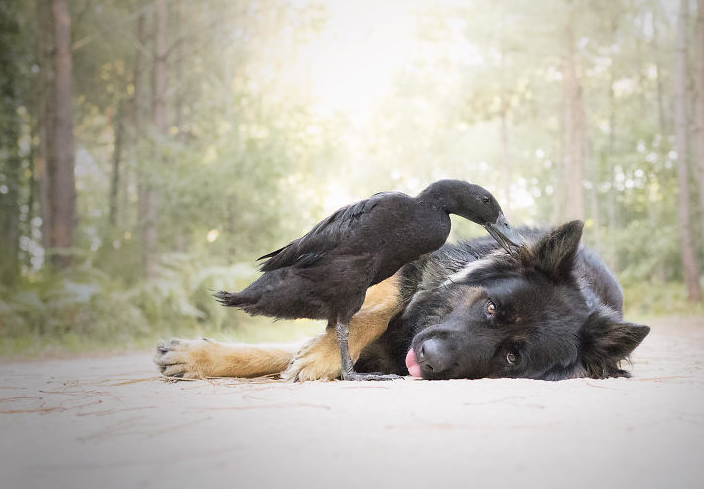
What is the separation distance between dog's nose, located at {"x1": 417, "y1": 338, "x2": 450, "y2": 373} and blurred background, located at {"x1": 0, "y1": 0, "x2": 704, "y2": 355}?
4.90ft

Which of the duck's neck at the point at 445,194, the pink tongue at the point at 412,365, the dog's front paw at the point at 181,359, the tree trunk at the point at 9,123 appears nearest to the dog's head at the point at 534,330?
the pink tongue at the point at 412,365

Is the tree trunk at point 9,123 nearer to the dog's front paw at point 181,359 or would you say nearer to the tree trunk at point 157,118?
the tree trunk at point 157,118

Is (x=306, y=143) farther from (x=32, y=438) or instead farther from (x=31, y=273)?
(x=32, y=438)

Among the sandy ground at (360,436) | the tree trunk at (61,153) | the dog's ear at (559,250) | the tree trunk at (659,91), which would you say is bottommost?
the sandy ground at (360,436)

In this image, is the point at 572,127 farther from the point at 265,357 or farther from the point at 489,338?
the point at 265,357

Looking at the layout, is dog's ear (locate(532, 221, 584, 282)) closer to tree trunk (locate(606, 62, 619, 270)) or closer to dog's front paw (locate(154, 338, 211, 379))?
dog's front paw (locate(154, 338, 211, 379))

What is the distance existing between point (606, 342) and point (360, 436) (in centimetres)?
159

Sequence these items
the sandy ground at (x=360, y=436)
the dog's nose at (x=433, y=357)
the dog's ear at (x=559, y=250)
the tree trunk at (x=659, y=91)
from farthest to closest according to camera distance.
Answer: the tree trunk at (x=659, y=91) → the dog's ear at (x=559, y=250) → the dog's nose at (x=433, y=357) → the sandy ground at (x=360, y=436)

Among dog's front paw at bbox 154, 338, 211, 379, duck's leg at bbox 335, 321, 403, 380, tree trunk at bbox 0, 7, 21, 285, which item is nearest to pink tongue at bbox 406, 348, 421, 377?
duck's leg at bbox 335, 321, 403, 380

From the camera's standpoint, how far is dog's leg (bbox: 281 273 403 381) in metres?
2.67

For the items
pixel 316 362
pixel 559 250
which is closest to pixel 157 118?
pixel 316 362

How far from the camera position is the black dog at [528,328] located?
2.52m

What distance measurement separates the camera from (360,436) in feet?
4.73

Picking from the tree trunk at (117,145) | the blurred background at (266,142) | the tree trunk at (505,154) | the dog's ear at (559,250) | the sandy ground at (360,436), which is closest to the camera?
the sandy ground at (360,436)
